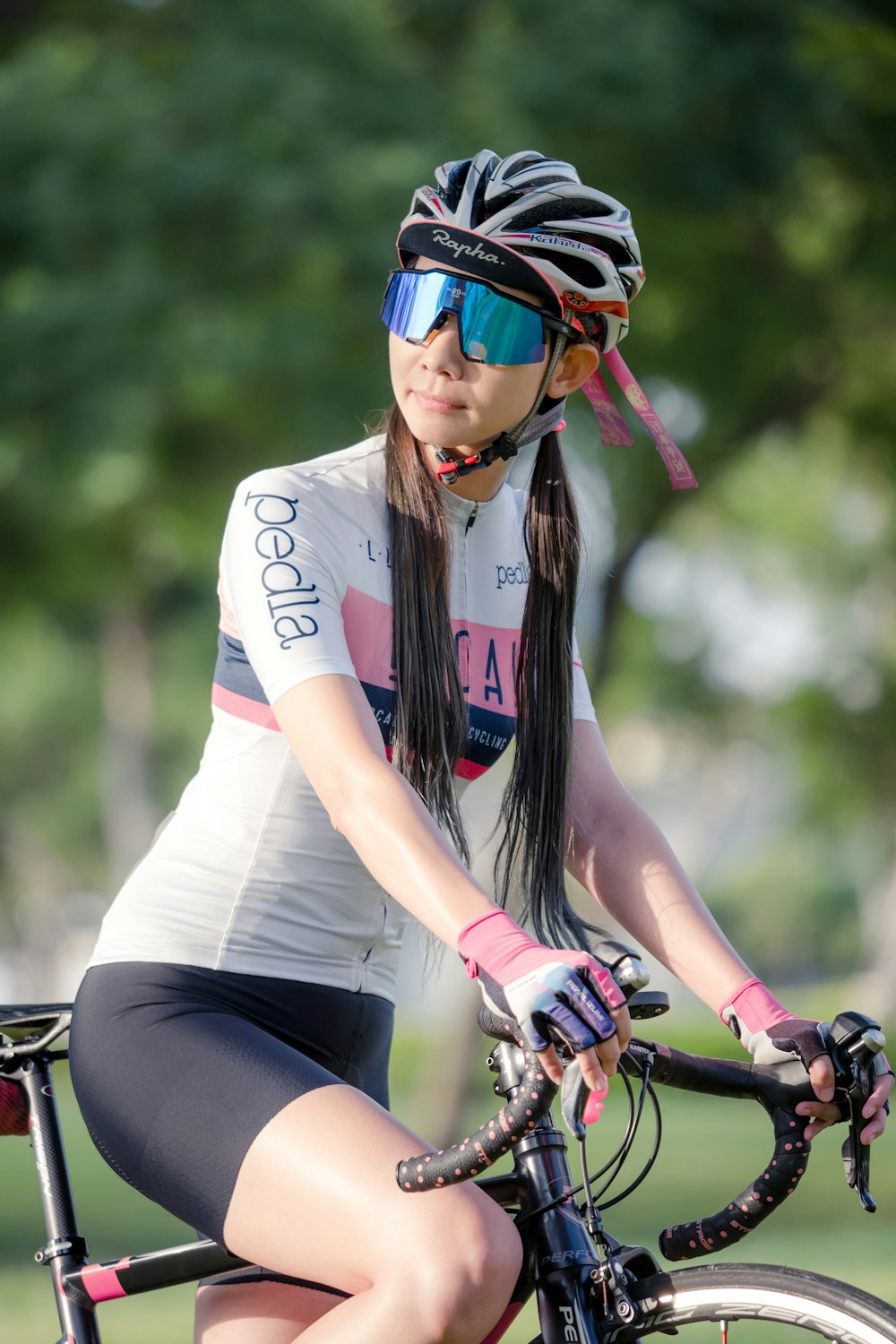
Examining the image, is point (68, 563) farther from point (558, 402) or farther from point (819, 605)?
point (819, 605)

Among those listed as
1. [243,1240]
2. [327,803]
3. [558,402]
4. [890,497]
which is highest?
[890,497]

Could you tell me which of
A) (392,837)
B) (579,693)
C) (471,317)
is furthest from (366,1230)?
(471,317)

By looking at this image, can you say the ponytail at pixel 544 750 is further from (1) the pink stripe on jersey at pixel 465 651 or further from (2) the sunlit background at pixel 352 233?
(2) the sunlit background at pixel 352 233

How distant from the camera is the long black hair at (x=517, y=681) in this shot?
8.14 feet

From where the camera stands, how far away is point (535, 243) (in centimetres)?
258

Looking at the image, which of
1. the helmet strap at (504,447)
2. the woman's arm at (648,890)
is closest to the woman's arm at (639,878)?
the woman's arm at (648,890)

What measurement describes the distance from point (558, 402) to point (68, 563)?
8964 millimetres

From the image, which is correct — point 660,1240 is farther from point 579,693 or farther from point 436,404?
point 436,404

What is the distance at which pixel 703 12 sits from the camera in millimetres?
8484

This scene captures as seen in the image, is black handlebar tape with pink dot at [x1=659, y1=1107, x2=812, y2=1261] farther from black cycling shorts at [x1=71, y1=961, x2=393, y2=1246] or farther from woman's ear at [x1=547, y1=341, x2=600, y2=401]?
woman's ear at [x1=547, y1=341, x2=600, y2=401]

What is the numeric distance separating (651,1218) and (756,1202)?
784 centimetres

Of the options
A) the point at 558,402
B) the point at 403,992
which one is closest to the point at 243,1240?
the point at 558,402

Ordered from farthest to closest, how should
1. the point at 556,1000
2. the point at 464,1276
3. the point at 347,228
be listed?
the point at 347,228 < the point at 464,1276 < the point at 556,1000

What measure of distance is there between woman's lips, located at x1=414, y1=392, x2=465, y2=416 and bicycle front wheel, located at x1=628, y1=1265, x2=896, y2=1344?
133 cm
